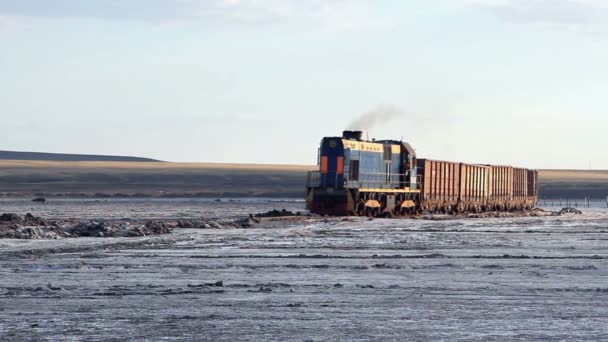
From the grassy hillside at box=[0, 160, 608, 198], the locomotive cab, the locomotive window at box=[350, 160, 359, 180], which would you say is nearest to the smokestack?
the locomotive cab

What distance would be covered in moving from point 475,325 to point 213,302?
3.88m

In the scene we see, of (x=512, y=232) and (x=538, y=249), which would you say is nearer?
(x=538, y=249)

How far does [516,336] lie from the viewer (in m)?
13.3

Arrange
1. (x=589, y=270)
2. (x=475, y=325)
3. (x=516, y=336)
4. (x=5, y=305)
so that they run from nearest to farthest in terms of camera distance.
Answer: (x=516, y=336)
(x=475, y=325)
(x=5, y=305)
(x=589, y=270)

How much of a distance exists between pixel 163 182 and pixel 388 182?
10740cm

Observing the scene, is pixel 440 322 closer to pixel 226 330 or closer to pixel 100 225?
pixel 226 330

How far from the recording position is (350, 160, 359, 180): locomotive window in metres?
49.0

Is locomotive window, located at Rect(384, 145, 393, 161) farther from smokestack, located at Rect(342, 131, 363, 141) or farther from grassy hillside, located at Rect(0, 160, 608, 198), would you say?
grassy hillside, located at Rect(0, 160, 608, 198)

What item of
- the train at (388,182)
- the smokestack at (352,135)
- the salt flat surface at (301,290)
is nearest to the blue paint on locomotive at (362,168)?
the train at (388,182)

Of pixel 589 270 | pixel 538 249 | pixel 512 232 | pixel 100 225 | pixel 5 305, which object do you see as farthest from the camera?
pixel 512 232

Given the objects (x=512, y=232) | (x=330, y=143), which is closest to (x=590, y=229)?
(x=512, y=232)

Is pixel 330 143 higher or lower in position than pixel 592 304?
higher

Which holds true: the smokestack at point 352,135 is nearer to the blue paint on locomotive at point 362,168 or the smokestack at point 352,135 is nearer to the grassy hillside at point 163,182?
the blue paint on locomotive at point 362,168

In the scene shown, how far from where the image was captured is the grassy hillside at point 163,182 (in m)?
135
